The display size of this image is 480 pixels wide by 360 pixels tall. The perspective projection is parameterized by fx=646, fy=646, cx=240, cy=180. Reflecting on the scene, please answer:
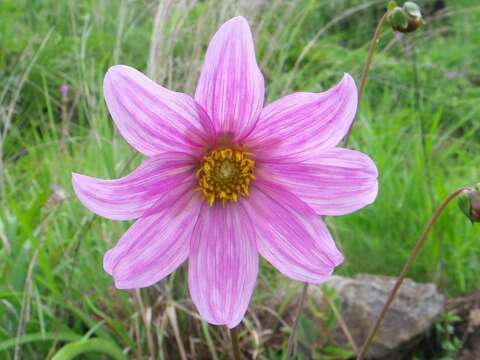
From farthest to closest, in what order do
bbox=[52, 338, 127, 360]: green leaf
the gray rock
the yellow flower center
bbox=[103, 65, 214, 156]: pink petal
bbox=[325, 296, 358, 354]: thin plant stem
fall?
the gray rock → bbox=[325, 296, 358, 354]: thin plant stem → bbox=[52, 338, 127, 360]: green leaf → the yellow flower center → bbox=[103, 65, 214, 156]: pink petal

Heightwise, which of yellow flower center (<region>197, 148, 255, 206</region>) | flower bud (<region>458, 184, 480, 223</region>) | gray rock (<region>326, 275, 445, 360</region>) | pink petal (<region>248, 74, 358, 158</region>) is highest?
pink petal (<region>248, 74, 358, 158</region>)

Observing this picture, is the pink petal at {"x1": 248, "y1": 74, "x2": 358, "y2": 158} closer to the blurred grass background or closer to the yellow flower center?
the yellow flower center

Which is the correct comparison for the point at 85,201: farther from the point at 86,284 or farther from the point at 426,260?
the point at 426,260

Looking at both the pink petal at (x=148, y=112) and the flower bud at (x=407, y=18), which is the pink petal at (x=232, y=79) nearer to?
the pink petal at (x=148, y=112)

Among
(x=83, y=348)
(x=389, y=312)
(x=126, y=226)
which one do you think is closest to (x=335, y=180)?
(x=83, y=348)

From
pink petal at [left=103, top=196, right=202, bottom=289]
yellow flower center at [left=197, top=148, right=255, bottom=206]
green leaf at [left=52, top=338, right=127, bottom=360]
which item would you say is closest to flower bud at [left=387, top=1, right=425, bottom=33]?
yellow flower center at [left=197, top=148, right=255, bottom=206]

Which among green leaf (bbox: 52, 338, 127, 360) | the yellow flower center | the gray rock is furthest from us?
the gray rock

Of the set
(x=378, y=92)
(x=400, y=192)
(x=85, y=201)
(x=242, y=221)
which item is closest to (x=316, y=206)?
(x=242, y=221)
